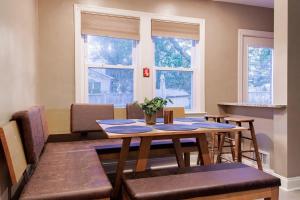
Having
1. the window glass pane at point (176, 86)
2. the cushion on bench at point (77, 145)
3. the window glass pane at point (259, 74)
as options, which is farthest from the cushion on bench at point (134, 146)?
the window glass pane at point (259, 74)

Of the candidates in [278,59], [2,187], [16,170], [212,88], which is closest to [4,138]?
[16,170]

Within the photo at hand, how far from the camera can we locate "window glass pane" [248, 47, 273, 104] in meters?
4.31

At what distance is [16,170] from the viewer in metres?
1.52

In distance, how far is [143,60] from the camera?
3.60 meters

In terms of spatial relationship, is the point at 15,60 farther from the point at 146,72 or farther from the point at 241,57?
the point at 241,57

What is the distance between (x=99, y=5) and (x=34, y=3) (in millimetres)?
846

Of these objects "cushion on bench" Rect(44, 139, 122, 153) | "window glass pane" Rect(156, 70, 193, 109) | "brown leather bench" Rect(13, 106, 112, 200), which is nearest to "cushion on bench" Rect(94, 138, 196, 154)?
"cushion on bench" Rect(44, 139, 122, 153)

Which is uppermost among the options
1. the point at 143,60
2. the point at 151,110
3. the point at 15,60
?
the point at 143,60

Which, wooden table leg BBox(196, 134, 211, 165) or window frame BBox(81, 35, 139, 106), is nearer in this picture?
wooden table leg BBox(196, 134, 211, 165)

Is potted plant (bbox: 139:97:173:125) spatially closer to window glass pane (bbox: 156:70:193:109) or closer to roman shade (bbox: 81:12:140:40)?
window glass pane (bbox: 156:70:193:109)

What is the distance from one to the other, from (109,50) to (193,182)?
248 cm

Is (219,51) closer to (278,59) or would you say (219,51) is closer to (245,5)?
(245,5)

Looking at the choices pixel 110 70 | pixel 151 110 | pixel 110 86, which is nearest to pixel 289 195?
pixel 151 110

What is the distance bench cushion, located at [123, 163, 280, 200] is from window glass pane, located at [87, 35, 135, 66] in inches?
84.0
